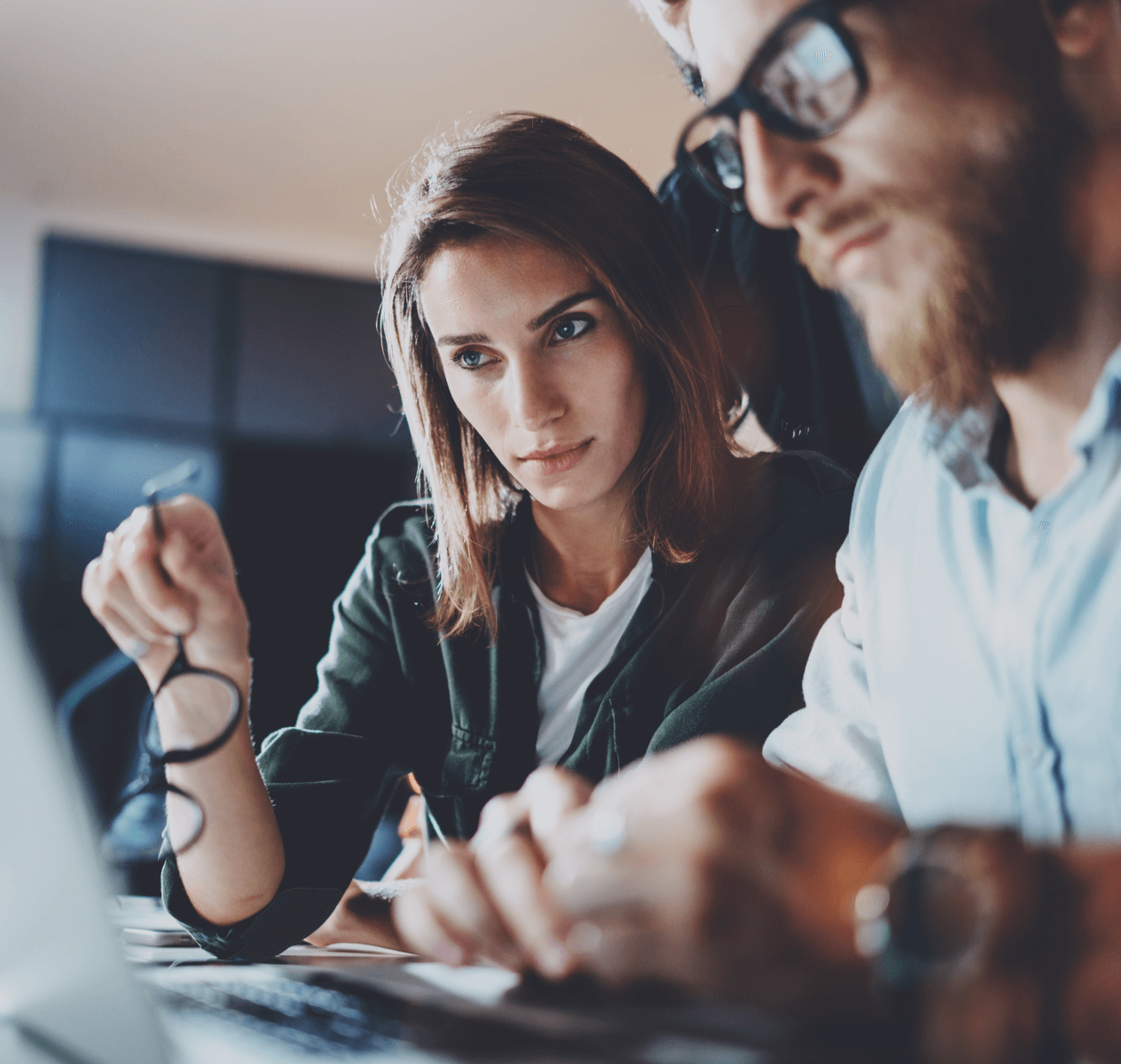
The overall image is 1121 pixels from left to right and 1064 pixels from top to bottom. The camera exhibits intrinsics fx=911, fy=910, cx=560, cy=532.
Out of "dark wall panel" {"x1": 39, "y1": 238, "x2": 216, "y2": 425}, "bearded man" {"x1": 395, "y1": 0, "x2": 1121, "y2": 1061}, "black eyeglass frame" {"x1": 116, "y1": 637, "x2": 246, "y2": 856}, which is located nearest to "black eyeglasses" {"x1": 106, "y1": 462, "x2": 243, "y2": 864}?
"black eyeglass frame" {"x1": 116, "y1": 637, "x2": 246, "y2": 856}

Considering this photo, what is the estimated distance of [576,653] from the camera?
0.85 m

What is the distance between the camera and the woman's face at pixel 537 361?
81 centimetres

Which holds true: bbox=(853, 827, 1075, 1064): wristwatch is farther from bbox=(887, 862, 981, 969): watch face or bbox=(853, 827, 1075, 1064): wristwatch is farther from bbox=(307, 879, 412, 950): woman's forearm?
bbox=(307, 879, 412, 950): woman's forearm

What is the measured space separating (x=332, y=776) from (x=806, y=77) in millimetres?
673

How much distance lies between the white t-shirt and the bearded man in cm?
24

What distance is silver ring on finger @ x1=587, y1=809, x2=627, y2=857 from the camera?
0.89 ft

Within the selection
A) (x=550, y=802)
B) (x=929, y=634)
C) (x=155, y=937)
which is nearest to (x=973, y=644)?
(x=929, y=634)

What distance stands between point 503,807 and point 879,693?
310 millimetres

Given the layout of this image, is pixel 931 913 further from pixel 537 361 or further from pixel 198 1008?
pixel 537 361

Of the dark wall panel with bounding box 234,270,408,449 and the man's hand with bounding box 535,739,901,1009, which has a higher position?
the dark wall panel with bounding box 234,270,408,449

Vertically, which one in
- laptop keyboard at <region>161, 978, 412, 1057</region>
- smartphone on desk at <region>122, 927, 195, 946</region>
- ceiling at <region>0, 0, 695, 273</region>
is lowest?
smartphone on desk at <region>122, 927, 195, 946</region>

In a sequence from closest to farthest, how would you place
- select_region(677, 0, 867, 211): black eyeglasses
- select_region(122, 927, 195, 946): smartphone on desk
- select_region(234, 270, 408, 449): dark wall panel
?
A: select_region(677, 0, 867, 211): black eyeglasses < select_region(122, 927, 195, 946): smartphone on desk < select_region(234, 270, 408, 449): dark wall panel

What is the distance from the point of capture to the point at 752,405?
3.59 ft

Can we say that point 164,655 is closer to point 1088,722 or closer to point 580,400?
point 580,400
